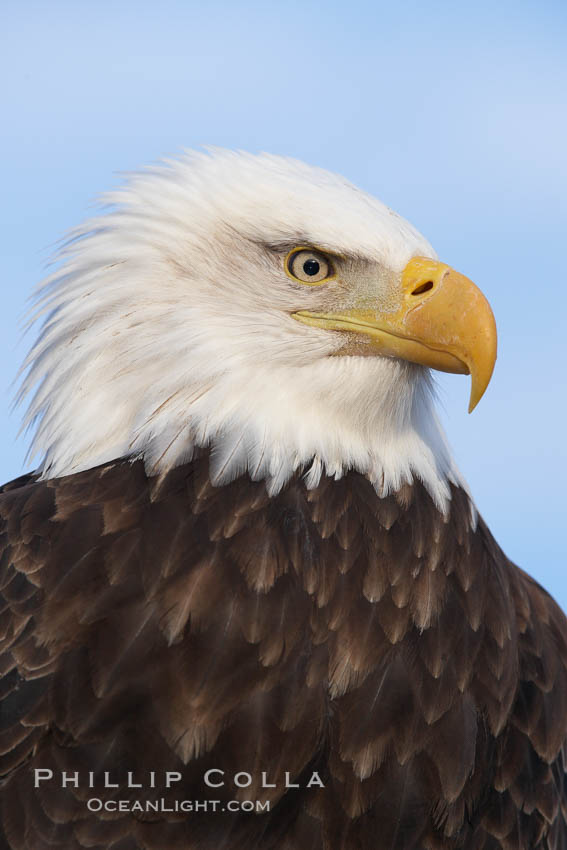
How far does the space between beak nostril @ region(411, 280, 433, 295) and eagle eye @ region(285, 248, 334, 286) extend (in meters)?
0.31

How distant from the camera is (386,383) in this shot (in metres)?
3.73

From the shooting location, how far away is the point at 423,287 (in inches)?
145

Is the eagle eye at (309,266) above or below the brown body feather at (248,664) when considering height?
above

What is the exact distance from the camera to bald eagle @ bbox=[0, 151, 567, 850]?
3312 millimetres

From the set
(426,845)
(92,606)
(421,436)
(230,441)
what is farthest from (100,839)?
(421,436)

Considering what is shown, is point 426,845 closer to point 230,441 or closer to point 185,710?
point 185,710

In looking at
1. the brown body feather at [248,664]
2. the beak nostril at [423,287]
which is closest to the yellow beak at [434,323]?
the beak nostril at [423,287]

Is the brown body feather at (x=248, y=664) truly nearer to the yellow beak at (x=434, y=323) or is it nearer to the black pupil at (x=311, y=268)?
the yellow beak at (x=434, y=323)

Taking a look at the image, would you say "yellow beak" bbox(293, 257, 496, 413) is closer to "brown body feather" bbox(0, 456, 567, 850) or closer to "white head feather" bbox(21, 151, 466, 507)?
"white head feather" bbox(21, 151, 466, 507)

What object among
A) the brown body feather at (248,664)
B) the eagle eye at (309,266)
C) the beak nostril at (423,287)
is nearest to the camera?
the brown body feather at (248,664)

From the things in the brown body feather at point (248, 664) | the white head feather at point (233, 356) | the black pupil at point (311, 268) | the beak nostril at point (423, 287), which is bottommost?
the brown body feather at point (248, 664)

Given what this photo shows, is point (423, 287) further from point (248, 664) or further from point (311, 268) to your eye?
point (248, 664)

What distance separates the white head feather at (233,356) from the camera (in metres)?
3.64

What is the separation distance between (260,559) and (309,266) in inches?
41.3
